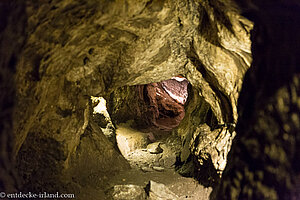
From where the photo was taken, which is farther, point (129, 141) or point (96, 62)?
point (129, 141)

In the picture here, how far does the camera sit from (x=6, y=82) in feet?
5.02

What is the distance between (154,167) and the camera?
4828 mm

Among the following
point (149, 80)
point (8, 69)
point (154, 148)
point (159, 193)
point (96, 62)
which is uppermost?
point (8, 69)

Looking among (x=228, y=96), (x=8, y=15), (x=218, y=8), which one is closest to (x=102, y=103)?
(x=228, y=96)

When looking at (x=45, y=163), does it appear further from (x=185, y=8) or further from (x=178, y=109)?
(x=178, y=109)

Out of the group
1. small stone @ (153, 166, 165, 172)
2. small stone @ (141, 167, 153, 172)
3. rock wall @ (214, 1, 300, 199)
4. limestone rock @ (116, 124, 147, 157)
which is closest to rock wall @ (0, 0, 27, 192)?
rock wall @ (214, 1, 300, 199)

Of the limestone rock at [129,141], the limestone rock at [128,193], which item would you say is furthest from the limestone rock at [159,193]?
the limestone rock at [129,141]

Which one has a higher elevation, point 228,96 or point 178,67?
point 178,67

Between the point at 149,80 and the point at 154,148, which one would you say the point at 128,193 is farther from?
the point at 154,148

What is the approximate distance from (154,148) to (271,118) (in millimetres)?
4481

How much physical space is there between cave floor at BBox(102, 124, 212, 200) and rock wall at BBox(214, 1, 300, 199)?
177 cm

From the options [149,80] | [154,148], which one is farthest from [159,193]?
[154,148]

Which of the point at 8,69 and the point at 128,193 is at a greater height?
the point at 8,69

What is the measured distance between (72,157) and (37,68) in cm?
193
